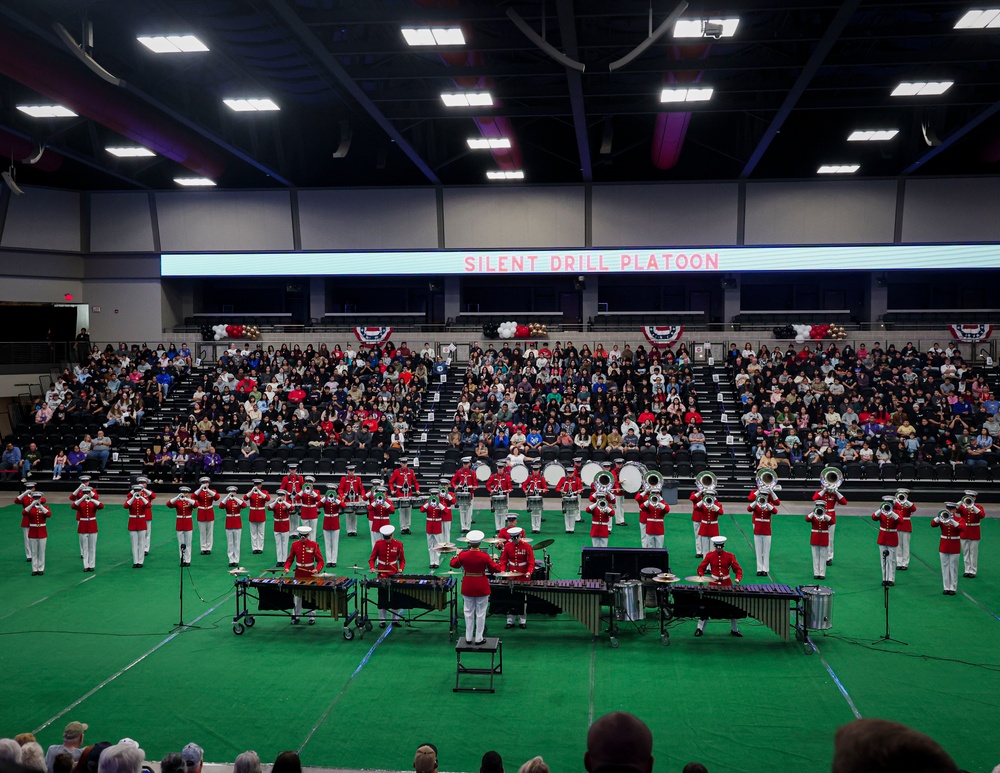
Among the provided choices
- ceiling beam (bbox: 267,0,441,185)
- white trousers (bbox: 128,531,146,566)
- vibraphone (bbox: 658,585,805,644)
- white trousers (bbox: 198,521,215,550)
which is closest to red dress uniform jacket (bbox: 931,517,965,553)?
vibraphone (bbox: 658,585,805,644)

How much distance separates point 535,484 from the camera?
23422 millimetres

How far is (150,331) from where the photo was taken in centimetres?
4153

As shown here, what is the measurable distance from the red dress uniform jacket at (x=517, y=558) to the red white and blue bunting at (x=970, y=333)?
28.7 metres

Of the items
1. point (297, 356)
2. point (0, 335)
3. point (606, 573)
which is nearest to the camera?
point (606, 573)

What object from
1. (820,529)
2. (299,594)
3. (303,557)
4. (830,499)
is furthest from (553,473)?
(299,594)

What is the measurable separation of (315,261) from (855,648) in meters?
32.5

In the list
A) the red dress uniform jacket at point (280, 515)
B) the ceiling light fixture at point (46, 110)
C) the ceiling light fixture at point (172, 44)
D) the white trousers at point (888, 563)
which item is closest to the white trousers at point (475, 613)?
the red dress uniform jacket at point (280, 515)

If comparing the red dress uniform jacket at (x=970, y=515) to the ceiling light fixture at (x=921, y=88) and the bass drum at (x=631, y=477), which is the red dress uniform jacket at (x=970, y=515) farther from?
the ceiling light fixture at (x=921, y=88)

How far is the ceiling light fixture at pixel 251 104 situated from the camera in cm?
2725

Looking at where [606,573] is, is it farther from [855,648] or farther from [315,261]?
[315,261]

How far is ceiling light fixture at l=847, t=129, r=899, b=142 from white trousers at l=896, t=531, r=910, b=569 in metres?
19.3

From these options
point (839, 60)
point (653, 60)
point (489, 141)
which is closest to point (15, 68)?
point (489, 141)

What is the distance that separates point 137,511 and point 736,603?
43.3 ft

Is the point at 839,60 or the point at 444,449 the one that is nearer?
the point at 839,60
